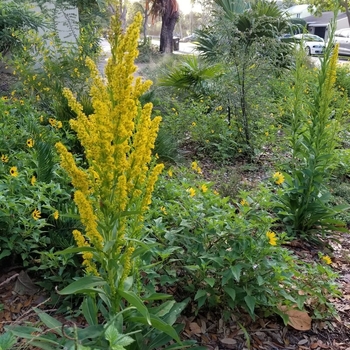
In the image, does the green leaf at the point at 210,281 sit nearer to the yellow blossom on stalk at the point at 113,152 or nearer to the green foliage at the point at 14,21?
the yellow blossom on stalk at the point at 113,152

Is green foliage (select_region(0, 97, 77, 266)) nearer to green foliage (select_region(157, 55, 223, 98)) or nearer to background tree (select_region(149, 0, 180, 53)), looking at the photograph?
green foliage (select_region(157, 55, 223, 98))

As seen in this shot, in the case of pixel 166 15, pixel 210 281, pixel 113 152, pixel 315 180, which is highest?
pixel 166 15

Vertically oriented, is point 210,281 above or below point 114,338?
below

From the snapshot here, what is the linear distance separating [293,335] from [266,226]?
2.04ft

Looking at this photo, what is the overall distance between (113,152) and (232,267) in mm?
1011

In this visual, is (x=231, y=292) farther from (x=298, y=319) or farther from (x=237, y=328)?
(x=298, y=319)

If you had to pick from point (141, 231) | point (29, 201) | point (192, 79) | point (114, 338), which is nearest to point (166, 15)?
point (192, 79)

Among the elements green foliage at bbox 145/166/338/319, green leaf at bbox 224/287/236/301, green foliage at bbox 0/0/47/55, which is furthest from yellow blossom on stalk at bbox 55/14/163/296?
green foliage at bbox 0/0/47/55

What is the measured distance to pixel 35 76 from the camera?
4.84 metres

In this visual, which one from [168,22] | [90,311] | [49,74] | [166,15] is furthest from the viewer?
[168,22]

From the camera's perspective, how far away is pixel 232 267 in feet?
6.59

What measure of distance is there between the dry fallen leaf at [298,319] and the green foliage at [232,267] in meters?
0.06

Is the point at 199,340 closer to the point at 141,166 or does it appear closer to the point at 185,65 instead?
the point at 141,166

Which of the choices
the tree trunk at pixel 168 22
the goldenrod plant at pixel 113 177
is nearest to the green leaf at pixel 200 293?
the goldenrod plant at pixel 113 177
